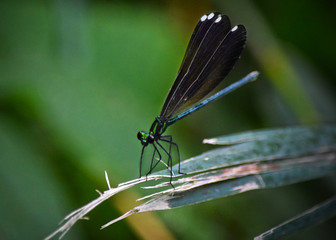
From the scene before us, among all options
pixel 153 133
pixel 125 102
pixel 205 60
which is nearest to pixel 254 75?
pixel 205 60

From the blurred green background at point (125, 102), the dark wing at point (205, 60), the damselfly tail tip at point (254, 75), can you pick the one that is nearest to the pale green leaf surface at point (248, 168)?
the damselfly tail tip at point (254, 75)

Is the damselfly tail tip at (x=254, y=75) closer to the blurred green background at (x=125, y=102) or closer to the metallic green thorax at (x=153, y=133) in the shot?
the metallic green thorax at (x=153, y=133)

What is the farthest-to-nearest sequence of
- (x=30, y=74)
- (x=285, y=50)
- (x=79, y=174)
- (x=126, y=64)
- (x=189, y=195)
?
(x=285, y=50)
(x=126, y=64)
(x=30, y=74)
(x=79, y=174)
(x=189, y=195)

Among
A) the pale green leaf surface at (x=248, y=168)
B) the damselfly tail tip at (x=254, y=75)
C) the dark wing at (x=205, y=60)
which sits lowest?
the pale green leaf surface at (x=248, y=168)

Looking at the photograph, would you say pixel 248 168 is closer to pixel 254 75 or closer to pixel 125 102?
pixel 254 75

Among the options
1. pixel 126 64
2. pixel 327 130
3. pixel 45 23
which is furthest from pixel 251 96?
pixel 45 23

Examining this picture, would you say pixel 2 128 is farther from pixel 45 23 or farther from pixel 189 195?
pixel 189 195
